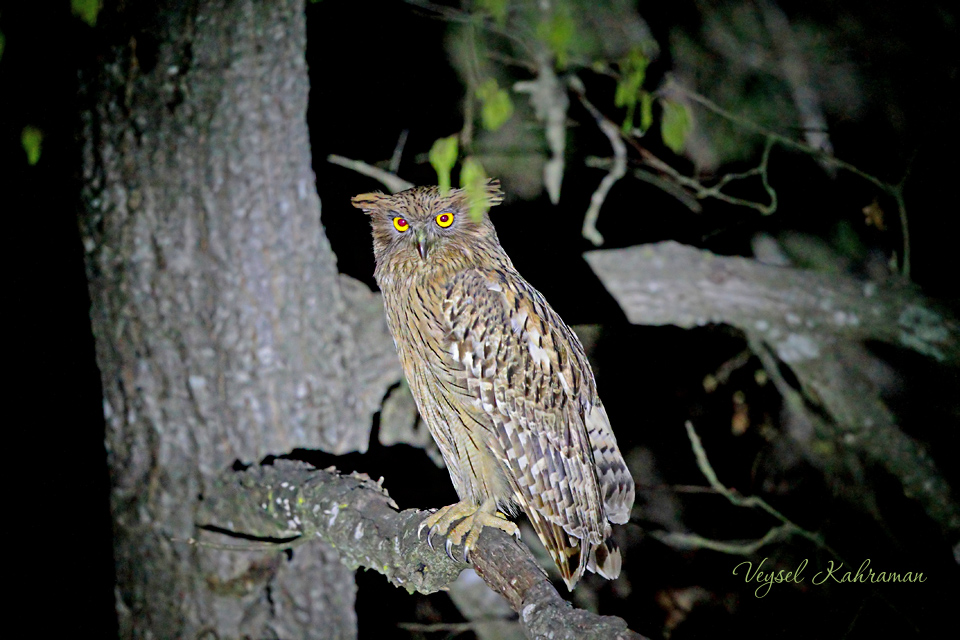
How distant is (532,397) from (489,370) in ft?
0.44

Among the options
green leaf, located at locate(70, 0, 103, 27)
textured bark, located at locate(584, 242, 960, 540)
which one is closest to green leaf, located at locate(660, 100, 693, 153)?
textured bark, located at locate(584, 242, 960, 540)

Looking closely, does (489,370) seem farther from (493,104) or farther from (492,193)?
(493,104)

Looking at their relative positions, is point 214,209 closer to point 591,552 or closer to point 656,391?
point 591,552

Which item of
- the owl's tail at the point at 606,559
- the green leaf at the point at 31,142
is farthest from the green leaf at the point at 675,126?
the green leaf at the point at 31,142

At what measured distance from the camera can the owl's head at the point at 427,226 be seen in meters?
1.56

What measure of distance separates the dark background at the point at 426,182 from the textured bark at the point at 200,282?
334 mm

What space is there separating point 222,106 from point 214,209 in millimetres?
298

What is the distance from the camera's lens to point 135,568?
1917 mm

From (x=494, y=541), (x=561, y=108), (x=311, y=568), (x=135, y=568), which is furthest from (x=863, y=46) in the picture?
(x=135, y=568)

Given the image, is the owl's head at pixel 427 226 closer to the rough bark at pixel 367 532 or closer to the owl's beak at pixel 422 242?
the owl's beak at pixel 422 242

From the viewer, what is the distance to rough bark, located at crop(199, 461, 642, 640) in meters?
1.16

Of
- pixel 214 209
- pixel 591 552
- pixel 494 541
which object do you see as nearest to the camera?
pixel 494 541

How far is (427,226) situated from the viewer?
1.56 meters

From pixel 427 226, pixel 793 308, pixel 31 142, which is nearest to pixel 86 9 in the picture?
pixel 31 142
